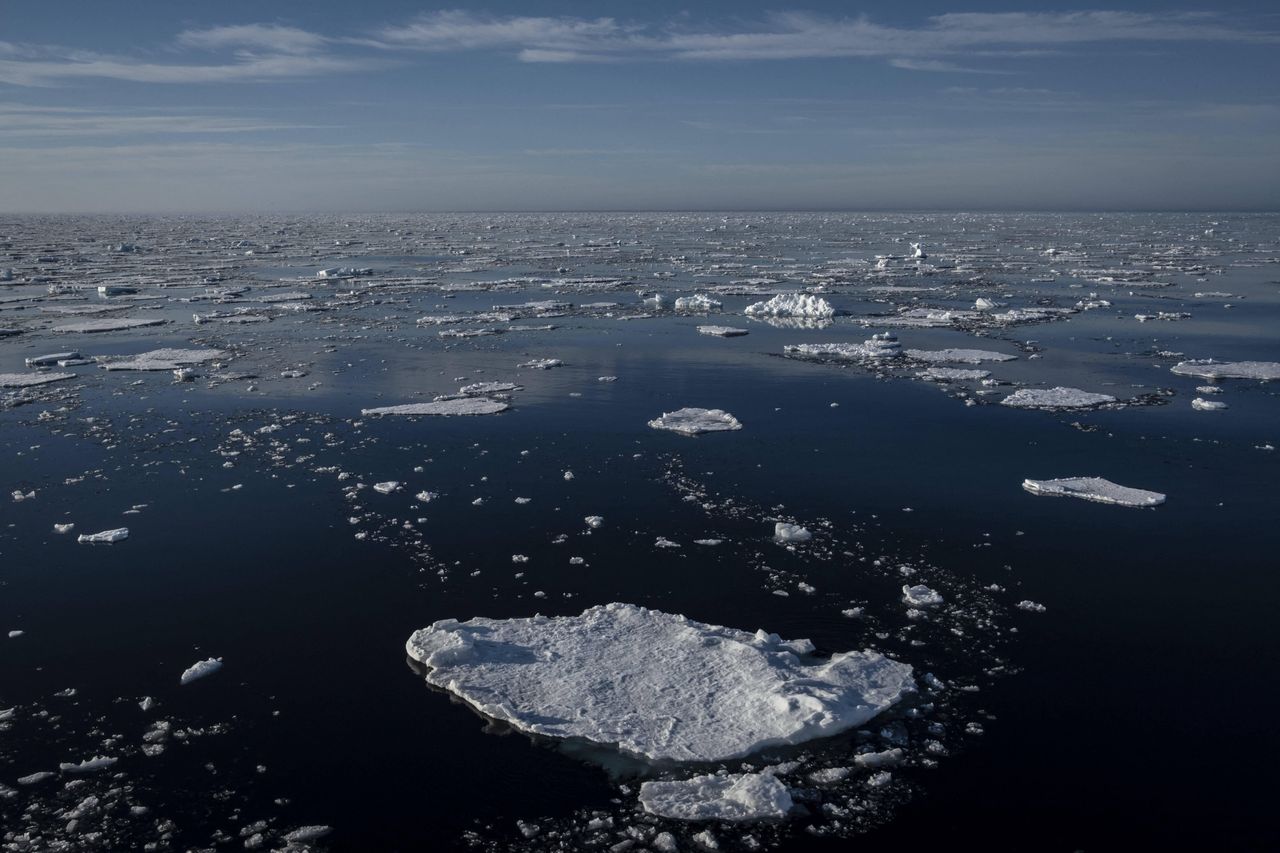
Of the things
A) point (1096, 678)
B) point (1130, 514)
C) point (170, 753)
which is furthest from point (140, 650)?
point (1130, 514)

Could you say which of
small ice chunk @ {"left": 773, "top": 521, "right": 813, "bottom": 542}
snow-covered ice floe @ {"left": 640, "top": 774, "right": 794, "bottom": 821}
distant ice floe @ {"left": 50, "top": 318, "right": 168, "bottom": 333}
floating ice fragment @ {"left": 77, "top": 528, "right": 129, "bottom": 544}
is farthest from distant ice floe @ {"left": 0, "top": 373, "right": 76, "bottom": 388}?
snow-covered ice floe @ {"left": 640, "top": 774, "right": 794, "bottom": 821}

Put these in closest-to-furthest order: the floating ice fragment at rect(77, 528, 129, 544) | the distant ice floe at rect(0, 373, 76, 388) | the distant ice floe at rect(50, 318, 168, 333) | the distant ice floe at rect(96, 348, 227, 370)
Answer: the floating ice fragment at rect(77, 528, 129, 544) < the distant ice floe at rect(0, 373, 76, 388) < the distant ice floe at rect(96, 348, 227, 370) < the distant ice floe at rect(50, 318, 168, 333)

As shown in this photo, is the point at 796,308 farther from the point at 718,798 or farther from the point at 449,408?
the point at 718,798

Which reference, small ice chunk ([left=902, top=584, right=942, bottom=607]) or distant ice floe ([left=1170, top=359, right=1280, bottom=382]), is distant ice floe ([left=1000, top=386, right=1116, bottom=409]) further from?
small ice chunk ([left=902, top=584, right=942, bottom=607])

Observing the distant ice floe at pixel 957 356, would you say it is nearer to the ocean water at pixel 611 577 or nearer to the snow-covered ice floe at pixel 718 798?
the ocean water at pixel 611 577

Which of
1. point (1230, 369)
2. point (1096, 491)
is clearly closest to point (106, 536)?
point (1096, 491)

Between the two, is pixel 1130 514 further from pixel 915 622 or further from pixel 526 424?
pixel 526 424

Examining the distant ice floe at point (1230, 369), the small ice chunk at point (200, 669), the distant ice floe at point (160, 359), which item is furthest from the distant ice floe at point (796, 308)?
the small ice chunk at point (200, 669)
